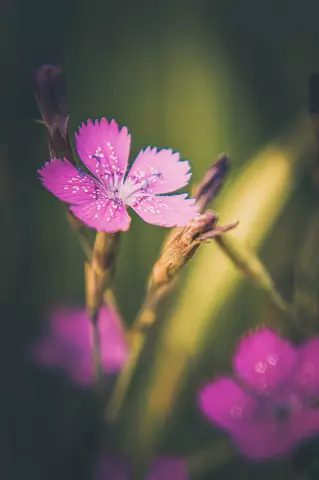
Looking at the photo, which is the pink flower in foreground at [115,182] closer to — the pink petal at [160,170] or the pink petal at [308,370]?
the pink petal at [160,170]

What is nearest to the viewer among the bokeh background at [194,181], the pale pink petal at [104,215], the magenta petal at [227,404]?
the pale pink petal at [104,215]

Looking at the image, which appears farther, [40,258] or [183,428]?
[40,258]

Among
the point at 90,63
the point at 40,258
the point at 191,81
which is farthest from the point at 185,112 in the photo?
the point at 40,258

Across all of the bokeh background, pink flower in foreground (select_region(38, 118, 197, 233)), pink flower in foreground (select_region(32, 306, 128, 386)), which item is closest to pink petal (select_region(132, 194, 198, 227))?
pink flower in foreground (select_region(38, 118, 197, 233))

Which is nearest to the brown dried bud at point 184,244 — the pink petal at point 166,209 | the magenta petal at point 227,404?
the pink petal at point 166,209

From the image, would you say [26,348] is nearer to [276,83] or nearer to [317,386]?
[317,386]

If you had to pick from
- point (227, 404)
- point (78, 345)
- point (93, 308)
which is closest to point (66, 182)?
point (93, 308)

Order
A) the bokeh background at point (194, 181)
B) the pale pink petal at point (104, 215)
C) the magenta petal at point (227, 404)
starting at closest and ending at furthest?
the pale pink petal at point (104, 215) < the magenta petal at point (227, 404) < the bokeh background at point (194, 181)

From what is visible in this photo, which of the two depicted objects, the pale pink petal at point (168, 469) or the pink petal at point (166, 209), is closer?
the pink petal at point (166, 209)
